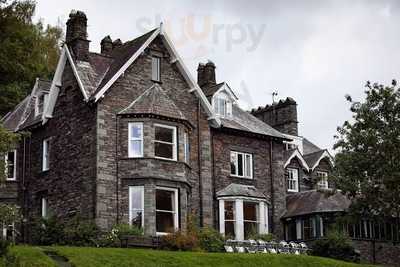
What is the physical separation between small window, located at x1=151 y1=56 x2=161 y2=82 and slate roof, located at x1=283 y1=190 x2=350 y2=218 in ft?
37.6

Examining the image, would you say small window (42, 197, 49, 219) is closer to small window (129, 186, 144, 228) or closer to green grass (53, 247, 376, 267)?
small window (129, 186, 144, 228)

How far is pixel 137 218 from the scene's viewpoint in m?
42.2

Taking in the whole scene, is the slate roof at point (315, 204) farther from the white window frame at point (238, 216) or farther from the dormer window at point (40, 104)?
the dormer window at point (40, 104)

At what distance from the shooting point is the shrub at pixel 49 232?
41406 millimetres

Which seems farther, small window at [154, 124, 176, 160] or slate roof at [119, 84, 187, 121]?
small window at [154, 124, 176, 160]

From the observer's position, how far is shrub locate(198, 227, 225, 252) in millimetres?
42344

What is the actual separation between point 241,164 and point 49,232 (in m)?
13.5

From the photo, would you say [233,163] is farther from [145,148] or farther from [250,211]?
[145,148]

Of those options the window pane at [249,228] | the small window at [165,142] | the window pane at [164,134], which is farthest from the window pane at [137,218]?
the window pane at [249,228]

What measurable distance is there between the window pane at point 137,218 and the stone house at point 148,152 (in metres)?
0.05

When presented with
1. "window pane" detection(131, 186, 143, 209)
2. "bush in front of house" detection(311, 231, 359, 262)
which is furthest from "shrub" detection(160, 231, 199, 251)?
"bush in front of house" detection(311, 231, 359, 262)

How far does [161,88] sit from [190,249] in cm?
989

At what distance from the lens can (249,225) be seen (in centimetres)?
4828

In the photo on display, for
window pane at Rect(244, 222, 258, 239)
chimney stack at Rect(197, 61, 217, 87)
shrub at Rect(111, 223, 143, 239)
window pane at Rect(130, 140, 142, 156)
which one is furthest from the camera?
chimney stack at Rect(197, 61, 217, 87)
